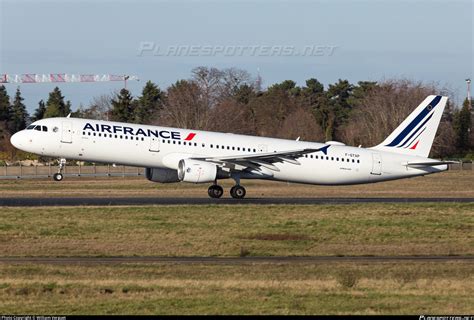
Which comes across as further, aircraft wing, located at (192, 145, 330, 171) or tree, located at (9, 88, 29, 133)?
tree, located at (9, 88, 29, 133)

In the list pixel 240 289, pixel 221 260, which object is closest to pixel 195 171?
pixel 221 260

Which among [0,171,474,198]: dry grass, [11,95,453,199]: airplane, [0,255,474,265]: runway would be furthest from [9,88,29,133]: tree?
[0,255,474,265]: runway

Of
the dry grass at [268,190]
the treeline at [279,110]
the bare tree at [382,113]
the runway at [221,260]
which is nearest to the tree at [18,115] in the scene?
the treeline at [279,110]

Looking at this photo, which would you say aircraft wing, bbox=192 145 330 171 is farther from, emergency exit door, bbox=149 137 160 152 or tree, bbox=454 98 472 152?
tree, bbox=454 98 472 152

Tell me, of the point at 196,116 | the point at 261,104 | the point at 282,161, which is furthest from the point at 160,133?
the point at 261,104

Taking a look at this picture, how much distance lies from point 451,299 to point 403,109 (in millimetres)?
102188

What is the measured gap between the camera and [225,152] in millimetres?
49219

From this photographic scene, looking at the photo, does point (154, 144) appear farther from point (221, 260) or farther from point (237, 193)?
point (221, 260)

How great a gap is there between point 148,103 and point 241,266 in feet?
400

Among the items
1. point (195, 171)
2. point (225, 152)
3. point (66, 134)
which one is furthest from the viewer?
point (225, 152)

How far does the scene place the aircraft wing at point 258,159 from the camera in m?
48.0

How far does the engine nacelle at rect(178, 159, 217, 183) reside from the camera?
4662cm

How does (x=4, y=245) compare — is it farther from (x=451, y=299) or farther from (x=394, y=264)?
(x=451, y=299)

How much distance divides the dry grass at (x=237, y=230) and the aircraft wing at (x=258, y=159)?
5.04 meters
